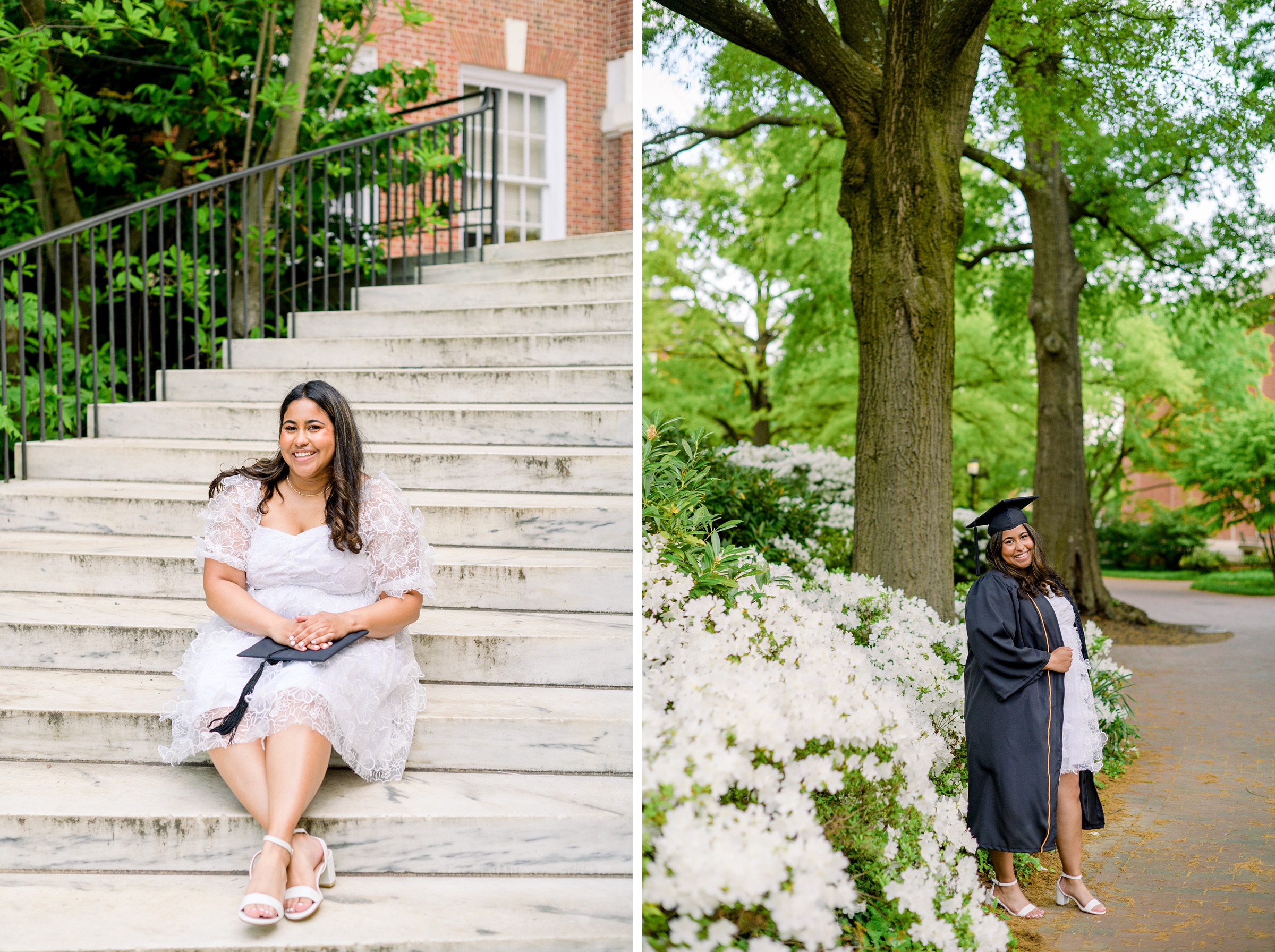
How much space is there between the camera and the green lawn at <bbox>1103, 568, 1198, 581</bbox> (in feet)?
53.1

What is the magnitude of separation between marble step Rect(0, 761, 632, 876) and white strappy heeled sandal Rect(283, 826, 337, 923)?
0.12 meters

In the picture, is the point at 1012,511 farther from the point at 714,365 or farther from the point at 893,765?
the point at 714,365

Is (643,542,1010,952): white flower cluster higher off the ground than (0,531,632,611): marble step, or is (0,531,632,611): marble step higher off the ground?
(0,531,632,611): marble step

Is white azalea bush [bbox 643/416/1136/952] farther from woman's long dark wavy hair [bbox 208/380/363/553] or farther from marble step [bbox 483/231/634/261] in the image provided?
marble step [bbox 483/231/634/261]

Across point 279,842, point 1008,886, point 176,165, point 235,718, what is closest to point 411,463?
point 235,718

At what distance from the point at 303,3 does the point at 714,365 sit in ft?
46.2

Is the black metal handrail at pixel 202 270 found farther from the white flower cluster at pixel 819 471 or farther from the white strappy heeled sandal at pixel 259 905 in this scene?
the white strappy heeled sandal at pixel 259 905

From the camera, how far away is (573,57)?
41.8 feet

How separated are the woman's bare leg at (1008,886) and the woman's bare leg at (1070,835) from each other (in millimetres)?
165

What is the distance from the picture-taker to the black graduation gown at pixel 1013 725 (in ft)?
12.0

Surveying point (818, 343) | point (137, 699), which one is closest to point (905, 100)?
point (137, 699)

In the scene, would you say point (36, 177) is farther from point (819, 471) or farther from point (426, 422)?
point (819, 471)

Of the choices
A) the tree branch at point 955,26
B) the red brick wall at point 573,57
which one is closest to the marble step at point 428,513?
the tree branch at point 955,26

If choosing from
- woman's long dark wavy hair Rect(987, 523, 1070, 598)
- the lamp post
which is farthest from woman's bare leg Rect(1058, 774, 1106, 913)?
the lamp post
